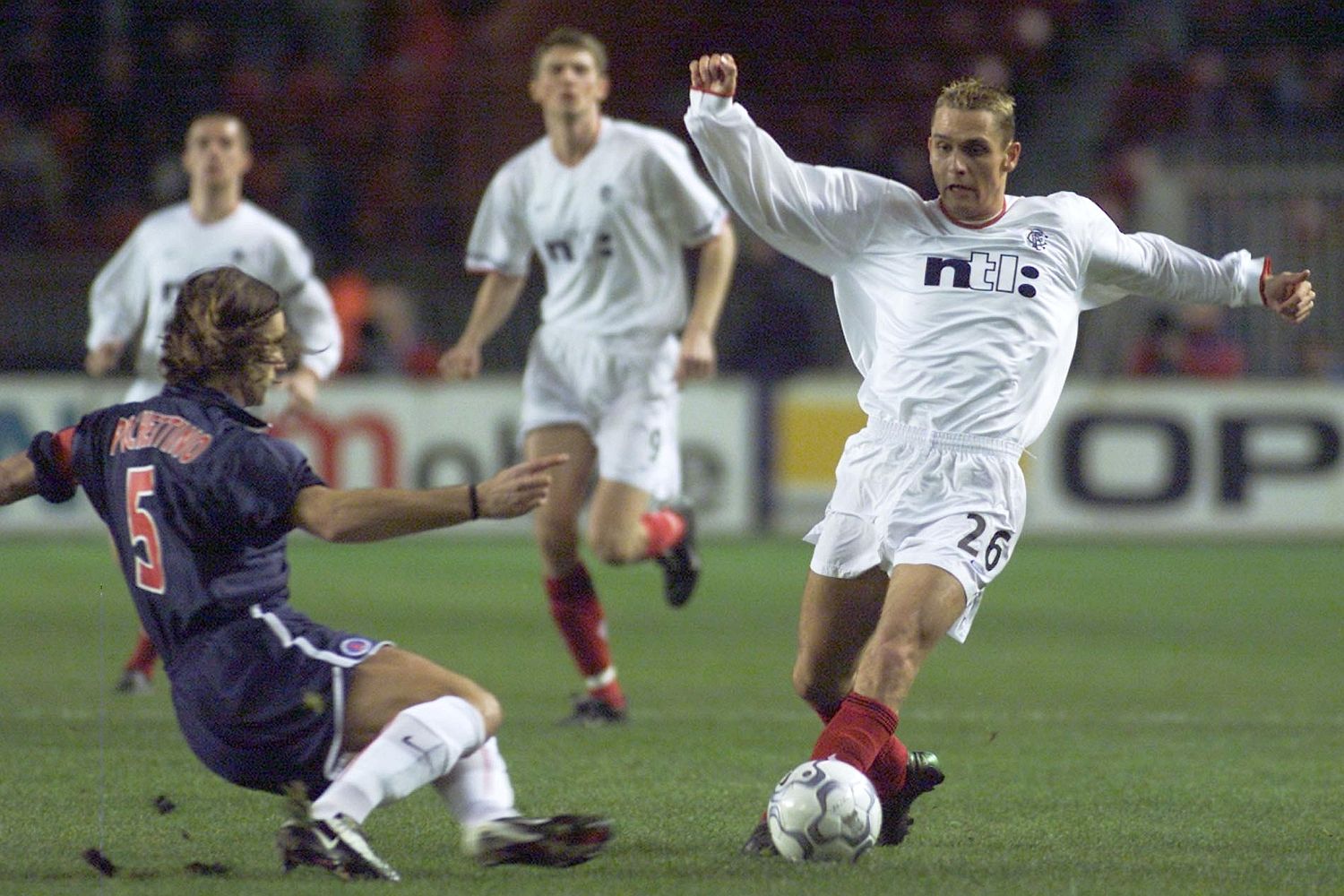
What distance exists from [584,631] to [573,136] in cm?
187

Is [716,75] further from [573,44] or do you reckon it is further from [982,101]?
[573,44]

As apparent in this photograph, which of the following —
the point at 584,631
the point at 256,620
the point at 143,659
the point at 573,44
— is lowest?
the point at 143,659

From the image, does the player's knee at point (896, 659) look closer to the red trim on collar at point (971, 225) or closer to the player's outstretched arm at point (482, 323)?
the red trim on collar at point (971, 225)

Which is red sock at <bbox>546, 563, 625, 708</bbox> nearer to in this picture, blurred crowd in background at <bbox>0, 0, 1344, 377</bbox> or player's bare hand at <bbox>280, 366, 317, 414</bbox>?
player's bare hand at <bbox>280, 366, 317, 414</bbox>

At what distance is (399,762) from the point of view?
14.0 ft

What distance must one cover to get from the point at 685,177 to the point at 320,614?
12.8 feet

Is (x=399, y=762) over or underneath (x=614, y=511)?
underneath

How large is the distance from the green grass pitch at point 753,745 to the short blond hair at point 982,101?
178cm

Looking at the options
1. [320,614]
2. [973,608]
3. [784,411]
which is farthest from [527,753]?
[784,411]

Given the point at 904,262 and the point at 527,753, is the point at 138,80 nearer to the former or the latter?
the point at 527,753

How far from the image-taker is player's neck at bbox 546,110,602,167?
7.77 metres

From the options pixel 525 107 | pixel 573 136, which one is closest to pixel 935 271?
pixel 573 136

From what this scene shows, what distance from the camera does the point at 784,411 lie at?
51.0ft

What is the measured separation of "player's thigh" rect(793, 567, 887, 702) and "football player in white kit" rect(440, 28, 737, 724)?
234cm
